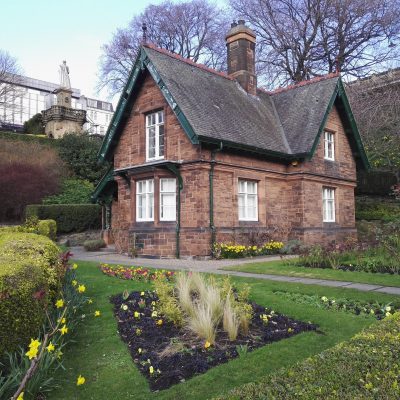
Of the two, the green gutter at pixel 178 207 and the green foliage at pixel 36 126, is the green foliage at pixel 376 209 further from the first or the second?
the green foliage at pixel 36 126

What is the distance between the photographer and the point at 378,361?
2.93 meters

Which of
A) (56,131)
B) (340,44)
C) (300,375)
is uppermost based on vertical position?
(340,44)

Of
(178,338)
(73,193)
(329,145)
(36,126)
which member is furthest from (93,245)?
(36,126)

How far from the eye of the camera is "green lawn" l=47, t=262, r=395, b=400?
144 inches

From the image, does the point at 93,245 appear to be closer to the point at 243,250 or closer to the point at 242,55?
the point at 243,250

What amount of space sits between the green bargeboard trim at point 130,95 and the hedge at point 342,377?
1147cm

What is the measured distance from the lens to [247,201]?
16594 millimetres

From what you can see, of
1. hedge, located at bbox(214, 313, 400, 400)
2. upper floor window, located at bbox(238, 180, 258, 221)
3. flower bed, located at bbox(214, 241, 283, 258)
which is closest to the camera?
hedge, located at bbox(214, 313, 400, 400)

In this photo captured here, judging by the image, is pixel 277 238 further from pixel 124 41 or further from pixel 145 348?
pixel 124 41

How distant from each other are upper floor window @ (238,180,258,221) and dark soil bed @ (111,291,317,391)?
10.1 meters

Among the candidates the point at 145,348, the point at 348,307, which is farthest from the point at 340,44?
the point at 145,348

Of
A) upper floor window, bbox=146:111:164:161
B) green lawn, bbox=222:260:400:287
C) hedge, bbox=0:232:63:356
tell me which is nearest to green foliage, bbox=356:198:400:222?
upper floor window, bbox=146:111:164:161

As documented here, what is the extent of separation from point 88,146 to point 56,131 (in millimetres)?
13942

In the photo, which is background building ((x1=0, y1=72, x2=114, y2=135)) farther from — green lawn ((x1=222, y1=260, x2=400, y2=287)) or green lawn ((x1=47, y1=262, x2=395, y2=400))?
green lawn ((x1=47, y1=262, x2=395, y2=400))
